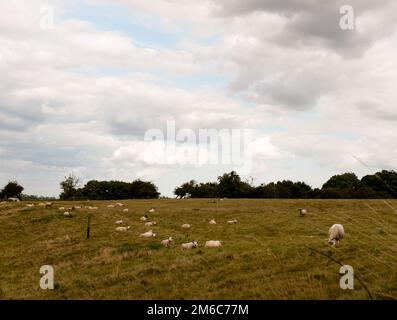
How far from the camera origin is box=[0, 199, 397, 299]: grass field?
1137 cm

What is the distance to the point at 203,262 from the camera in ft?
61.2

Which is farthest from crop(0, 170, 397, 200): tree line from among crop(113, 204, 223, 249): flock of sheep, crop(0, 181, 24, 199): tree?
crop(113, 204, 223, 249): flock of sheep

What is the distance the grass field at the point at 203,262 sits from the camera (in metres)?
11.4

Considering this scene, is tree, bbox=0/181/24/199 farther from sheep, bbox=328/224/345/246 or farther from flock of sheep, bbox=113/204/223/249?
sheep, bbox=328/224/345/246

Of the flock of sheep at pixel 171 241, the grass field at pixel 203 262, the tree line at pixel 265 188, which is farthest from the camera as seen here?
the tree line at pixel 265 188

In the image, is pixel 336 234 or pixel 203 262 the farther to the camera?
pixel 336 234

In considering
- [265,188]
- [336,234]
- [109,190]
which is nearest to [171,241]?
[336,234]

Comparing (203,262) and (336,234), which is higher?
(336,234)

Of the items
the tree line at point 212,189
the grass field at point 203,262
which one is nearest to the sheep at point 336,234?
the grass field at point 203,262

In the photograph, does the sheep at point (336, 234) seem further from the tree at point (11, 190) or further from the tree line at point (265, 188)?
the tree at point (11, 190)

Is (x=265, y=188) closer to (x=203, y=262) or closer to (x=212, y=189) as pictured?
(x=212, y=189)

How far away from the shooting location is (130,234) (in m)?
32.1

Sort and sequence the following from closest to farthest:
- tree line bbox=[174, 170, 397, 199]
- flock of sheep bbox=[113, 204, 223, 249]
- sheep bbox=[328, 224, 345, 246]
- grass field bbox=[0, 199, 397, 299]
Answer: grass field bbox=[0, 199, 397, 299], sheep bbox=[328, 224, 345, 246], flock of sheep bbox=[113, 204, 223, 249], tree line bbox=[174, 170, 397, 199]
